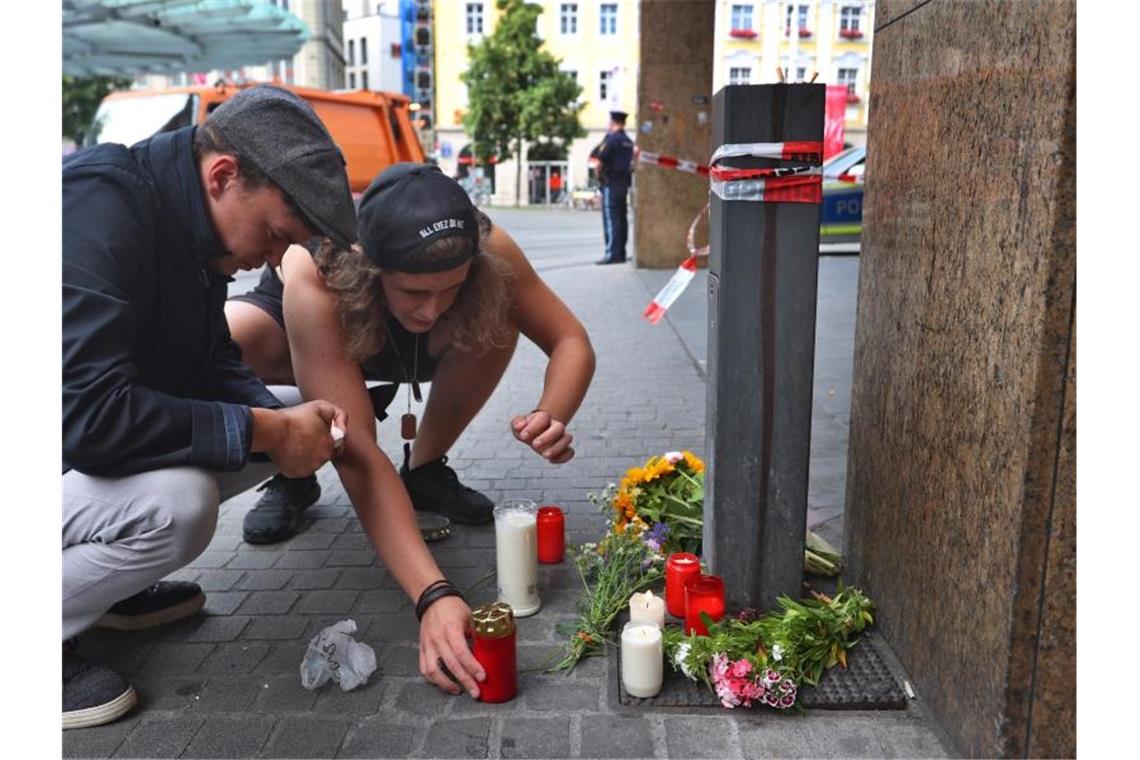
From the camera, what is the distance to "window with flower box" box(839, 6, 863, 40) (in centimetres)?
3359

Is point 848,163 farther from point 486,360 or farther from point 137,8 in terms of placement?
point 137,8

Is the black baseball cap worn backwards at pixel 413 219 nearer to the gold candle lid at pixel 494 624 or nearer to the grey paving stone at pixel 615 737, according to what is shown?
the gold candle lid at pixel 494 624

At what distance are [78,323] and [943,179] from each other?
1.78 m

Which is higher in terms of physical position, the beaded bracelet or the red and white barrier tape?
the red and white barrier tape

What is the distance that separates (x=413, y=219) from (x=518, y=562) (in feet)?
3.17

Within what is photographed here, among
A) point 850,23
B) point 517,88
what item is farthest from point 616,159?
point 517,88

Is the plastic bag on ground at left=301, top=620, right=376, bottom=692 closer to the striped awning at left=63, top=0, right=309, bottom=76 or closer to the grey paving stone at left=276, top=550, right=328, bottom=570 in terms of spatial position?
the grey paving stone at left=276, top=550, right=328, bottom=570

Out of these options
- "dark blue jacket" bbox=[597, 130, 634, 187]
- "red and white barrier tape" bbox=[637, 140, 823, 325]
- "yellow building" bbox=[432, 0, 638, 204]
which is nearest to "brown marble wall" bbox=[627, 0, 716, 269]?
"dark blue jacket" bbox=[597, 130, 634, 187]

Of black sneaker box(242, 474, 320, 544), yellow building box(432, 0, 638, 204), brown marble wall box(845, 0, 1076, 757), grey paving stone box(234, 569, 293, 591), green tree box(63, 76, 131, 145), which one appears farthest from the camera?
yellow building box(432, 0, 638, 204)

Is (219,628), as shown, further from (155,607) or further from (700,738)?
(700,738)

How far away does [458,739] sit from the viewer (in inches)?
79.7

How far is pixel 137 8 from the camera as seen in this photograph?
55.7ft

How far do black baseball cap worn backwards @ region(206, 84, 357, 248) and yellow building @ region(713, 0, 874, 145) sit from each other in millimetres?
26282

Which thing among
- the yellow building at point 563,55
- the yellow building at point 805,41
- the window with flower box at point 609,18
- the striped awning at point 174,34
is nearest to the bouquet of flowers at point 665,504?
the striped awning at point 174,34
